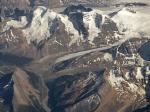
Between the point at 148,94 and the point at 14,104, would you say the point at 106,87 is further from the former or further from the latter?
the point at 14,104

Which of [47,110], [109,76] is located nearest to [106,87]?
[109,76]

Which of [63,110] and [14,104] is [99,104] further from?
[14,104]

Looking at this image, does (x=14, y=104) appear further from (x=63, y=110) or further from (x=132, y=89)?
(x=132, y=89)

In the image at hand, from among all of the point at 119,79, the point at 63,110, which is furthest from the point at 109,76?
the point at 63,110

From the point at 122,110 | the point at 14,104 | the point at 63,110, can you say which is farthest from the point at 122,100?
the point at 14,104

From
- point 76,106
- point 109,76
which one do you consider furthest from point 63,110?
point 109,76

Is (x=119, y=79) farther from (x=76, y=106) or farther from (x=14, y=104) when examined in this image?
(x=14, y=104)
